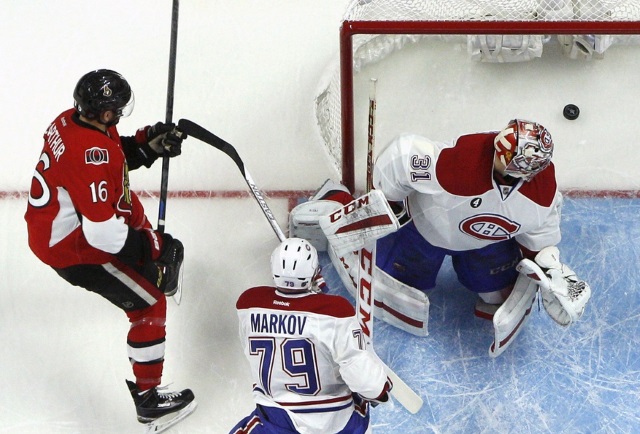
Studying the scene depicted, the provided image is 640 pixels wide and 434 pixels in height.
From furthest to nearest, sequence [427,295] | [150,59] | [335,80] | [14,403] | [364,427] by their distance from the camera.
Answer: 1. [150,59]
2. [335,80]
3. [427,295]
4. [14,403]
5. [364,427]

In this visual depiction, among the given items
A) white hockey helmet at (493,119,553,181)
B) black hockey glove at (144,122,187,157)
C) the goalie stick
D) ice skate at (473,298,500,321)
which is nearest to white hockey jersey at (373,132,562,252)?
white hockey helmet at (493,119,553,181)

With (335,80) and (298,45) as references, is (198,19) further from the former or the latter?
Result: (335,80)

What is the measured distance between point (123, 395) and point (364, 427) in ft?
3.27

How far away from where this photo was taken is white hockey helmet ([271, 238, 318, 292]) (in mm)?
2939

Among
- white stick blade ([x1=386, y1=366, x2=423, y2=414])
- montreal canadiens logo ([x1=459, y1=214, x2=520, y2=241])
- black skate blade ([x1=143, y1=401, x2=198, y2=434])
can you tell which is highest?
montreal canadiens logo ([x1=459, y1=214, x2=520, y2=241])

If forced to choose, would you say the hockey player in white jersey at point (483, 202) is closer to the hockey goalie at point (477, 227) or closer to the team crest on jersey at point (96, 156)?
the hockey goalie at point (477, 227)

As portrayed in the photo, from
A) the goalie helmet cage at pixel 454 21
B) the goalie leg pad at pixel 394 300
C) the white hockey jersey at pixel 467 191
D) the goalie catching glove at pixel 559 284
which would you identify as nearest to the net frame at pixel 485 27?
the goalie helmet cage at pixel 454 21

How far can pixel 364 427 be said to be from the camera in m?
3.11

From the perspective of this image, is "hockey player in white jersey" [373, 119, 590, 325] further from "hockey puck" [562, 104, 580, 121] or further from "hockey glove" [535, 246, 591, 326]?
"hockey puck" [562, 104, 580, 121]

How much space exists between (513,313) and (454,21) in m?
1.05

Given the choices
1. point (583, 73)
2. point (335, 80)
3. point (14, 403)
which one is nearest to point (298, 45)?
point (335, 80)

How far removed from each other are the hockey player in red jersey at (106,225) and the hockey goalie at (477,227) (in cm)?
70

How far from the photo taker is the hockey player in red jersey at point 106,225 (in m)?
2.99

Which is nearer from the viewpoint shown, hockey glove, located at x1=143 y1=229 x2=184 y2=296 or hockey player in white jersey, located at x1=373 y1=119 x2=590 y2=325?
hockey player in white jersey, located at x1=373 y1=119 x2=590 y2=325
